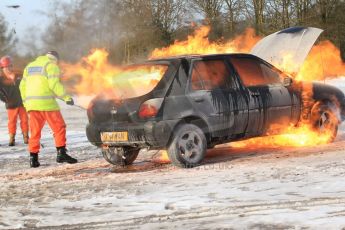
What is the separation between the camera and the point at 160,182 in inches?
281

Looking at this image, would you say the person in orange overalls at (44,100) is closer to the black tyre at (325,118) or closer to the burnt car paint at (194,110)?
the burnt car paint at (194,110)

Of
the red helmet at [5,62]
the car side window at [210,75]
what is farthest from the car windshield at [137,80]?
the red helmet at [5,62]

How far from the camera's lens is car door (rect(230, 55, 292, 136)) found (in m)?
8.94

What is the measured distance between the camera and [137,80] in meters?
8.42

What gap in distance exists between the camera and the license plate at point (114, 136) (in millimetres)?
8179

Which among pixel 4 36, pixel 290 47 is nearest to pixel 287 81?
pixel 290 47

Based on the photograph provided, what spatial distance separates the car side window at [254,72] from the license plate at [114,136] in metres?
2.14

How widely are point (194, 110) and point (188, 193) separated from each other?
7.19 ft

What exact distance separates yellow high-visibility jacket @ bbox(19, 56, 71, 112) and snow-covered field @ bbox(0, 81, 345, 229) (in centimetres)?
104

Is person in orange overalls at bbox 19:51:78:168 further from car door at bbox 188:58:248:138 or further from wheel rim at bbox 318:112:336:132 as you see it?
wheel rim at bbox 318:112:336:132

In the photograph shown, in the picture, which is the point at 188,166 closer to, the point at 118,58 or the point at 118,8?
the point at 118,58

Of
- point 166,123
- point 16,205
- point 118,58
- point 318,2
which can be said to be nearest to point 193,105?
point 166,123

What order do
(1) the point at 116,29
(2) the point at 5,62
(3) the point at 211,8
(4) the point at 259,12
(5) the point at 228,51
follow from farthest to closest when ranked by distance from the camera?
(3) the point at 211,8, (4) the point at 259,12, (1) the point at 116,29, (2) the point at 5,62, (5) the point at 228,51

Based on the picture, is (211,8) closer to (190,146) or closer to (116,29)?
(116,29)
